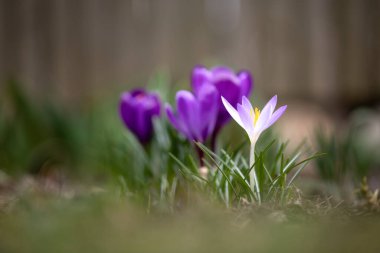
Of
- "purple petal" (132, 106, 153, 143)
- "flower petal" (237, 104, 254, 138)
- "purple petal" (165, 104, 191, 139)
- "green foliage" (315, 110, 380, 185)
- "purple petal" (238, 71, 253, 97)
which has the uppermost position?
"purple petal" (238, 71, 253, 97)

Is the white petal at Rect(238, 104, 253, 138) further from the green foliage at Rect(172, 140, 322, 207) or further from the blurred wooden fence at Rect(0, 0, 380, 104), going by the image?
the blurred wooden fence at Rect(0, 0, 380, 104)

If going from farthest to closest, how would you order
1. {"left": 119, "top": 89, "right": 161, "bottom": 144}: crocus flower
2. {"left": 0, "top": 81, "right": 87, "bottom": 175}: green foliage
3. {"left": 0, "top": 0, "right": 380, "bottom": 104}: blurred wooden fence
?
{"left": 0, "top": 0, "right": 380, "bottom": 104}: blurred wooden fence
{"left": 0, "top": 81, "right": 87, "bottom": 175}: green foliage
{"left": 119, "top": 89, "right": 161, "bottom": 144}: crocus flower

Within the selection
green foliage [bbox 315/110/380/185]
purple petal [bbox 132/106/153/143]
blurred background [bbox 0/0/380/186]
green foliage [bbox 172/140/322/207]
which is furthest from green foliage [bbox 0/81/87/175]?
blurred background [bbox 0/0/380/186]

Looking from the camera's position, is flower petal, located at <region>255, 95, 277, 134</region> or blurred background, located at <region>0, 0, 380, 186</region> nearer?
flower petal, located at <region>255, 95, 277, 134</region>

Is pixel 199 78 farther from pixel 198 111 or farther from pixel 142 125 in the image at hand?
pixel 142 125

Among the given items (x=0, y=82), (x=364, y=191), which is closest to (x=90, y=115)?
(x=364, y=191)

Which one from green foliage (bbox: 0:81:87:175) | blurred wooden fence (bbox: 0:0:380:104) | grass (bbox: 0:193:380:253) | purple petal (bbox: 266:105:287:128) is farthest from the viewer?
blurred wooden fence (bbox: 0:0:380:104)

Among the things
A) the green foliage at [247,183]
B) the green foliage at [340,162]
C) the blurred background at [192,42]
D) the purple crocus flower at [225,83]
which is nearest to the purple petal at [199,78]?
the purple crocus flower at [225,83]

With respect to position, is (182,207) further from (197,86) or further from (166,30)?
(166,30)

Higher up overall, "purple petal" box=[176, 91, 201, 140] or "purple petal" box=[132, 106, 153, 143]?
"purple petal" box=[176, 91, 201, 140]
